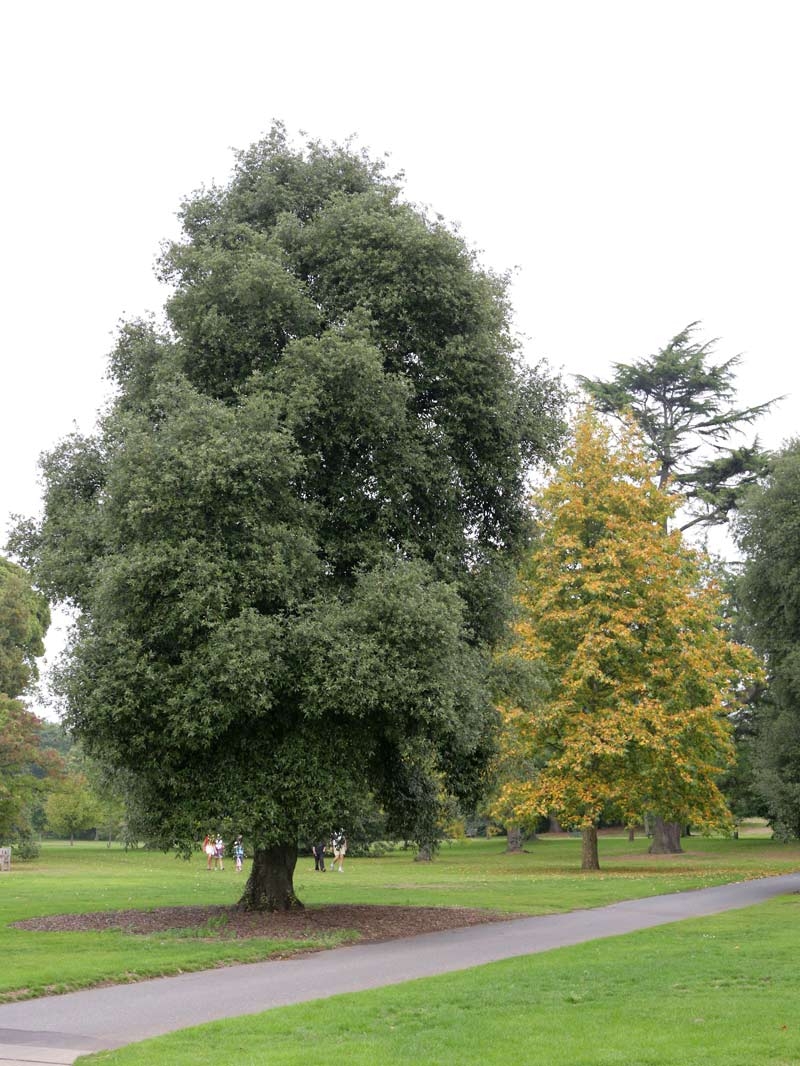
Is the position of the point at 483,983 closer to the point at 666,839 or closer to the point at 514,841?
the point at 666,839

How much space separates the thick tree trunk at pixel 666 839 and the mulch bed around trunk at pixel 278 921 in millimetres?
25319

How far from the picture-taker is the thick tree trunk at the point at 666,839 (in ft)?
147

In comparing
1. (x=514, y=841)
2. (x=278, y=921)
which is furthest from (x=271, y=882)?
(x=514, y=841)

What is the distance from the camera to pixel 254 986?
12.6 meters

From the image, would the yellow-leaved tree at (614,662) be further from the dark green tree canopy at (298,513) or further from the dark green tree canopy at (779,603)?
the dark green tree canopy at (298,513)

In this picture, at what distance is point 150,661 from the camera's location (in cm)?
1705

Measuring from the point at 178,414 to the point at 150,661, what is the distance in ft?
12.5

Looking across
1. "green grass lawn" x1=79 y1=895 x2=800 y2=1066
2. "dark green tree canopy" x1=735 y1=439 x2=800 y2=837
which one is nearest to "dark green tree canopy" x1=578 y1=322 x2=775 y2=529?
"dark green tree canopy" x1=735 y1=439 x2=800 y2=837

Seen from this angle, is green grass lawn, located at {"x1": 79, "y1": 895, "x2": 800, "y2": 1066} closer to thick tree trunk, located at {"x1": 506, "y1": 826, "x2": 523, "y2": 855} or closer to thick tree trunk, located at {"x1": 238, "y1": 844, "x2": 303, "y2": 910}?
thick tree trunk, located at {"x1": 238, "y1": 844, "x2": 303, "y2": 910}

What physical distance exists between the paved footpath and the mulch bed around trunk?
36.9 inches

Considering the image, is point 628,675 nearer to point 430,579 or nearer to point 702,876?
point 702,876

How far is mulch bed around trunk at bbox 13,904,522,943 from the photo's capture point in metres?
17.7

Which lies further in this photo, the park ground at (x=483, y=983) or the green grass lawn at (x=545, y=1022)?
the park ground at (x=483, y=983)

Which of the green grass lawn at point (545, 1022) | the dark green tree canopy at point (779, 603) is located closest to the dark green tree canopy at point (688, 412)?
the dark green tree canopy at point (779, 603)
